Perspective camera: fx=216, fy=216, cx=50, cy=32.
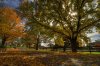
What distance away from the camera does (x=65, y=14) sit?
3153 cm

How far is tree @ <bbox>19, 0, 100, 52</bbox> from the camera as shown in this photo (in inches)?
1240

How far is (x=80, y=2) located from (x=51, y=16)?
475 centimetres

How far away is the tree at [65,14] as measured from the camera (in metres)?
31.5

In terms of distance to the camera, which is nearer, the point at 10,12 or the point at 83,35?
the point at 83,35

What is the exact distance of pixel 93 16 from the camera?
A: 104ft

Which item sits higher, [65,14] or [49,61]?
[65,14]

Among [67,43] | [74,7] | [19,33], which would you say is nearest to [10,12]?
[19,33]

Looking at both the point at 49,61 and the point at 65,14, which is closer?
the point at 49,61

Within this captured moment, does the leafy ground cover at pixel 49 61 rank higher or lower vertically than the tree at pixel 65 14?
lower

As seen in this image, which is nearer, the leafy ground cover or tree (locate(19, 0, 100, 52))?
the leafy ground cover

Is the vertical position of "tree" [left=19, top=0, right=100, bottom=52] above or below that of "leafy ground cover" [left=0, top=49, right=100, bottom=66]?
above

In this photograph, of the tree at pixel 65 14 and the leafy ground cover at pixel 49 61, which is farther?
the tree at pixel 65 14

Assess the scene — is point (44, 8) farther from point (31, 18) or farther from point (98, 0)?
point (98, 0)

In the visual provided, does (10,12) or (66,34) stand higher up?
(10,12)
